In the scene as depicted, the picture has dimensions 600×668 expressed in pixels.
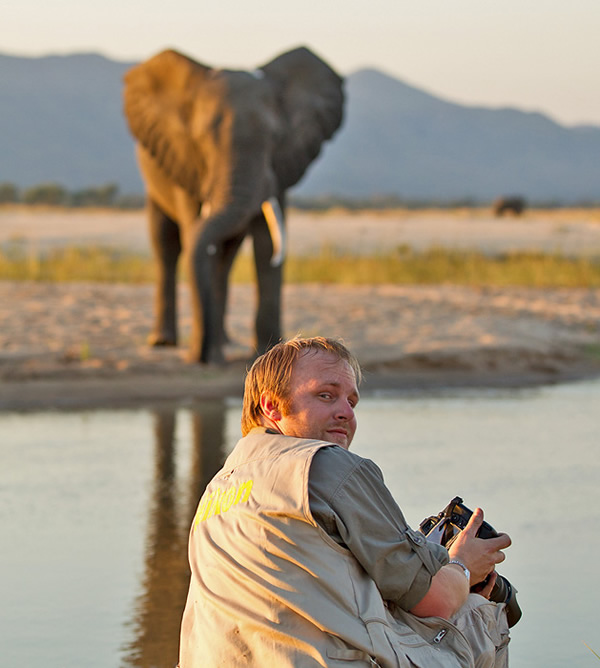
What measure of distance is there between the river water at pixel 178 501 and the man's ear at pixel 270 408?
1.50m

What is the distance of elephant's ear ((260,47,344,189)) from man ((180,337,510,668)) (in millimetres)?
9048

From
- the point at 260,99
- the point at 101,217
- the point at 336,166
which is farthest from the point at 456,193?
the point at 260,99

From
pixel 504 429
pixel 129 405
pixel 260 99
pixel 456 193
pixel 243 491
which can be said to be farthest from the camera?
pixel 456 193

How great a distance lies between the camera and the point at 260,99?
38.7ft

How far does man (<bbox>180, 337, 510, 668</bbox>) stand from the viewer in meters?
2.94

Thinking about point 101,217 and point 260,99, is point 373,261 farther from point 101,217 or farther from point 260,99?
point 101,217

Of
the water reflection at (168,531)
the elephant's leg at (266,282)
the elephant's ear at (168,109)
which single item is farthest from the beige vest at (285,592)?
the elephant's ear at (168,109)

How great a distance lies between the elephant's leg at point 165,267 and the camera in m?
13.0

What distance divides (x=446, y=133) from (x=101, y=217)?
143687 mm

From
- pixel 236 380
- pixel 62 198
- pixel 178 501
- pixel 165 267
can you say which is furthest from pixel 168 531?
pixel 62 198

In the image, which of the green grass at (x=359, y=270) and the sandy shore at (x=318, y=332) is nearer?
the sandy shore at (x=318, y=332)

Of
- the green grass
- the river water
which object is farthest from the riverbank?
the green grass

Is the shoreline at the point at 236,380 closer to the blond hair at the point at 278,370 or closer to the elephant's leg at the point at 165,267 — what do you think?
the elephant's leg at the point at 165,267

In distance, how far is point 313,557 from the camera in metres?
2.95
